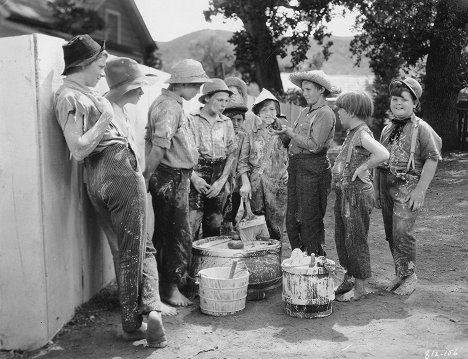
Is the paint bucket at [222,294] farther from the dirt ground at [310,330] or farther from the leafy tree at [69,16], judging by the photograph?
the leafy tree at [69,16]

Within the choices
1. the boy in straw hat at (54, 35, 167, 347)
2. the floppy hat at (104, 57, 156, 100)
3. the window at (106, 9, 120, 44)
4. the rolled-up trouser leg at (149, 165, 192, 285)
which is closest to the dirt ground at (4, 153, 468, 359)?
the boy in straw hat at (54, 35, 167, 347)

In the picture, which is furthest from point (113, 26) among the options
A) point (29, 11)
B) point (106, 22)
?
point (29, 11)

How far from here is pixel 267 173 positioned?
5.71m

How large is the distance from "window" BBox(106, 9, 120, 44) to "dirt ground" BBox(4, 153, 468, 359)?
13090 mm

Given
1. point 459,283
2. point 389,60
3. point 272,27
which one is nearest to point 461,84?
point 389,60

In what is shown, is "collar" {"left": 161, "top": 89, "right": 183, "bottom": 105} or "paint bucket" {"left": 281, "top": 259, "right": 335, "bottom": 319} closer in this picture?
"paint bucket" {"left": 281, "top": 259, "right": 335, "bottom": 319}

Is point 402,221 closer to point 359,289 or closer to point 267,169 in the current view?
point 359,289

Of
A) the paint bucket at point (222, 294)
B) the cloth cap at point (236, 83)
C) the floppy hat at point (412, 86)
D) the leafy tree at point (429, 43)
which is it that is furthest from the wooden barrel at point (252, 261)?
the leafy tree at point (429, 43)

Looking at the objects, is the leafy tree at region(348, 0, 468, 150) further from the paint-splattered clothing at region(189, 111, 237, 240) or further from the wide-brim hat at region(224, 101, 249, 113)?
the paint-splattered clothing at region(189, 111, 237, 240)

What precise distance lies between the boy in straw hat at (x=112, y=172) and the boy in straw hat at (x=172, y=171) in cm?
68

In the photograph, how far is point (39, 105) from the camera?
12.1ft

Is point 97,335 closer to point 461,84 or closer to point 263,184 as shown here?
point 263,184

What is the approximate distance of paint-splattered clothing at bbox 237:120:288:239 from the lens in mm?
5719

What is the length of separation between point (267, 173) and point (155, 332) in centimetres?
232
